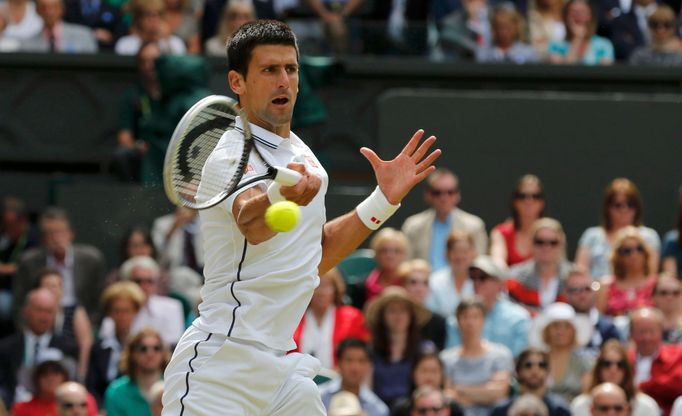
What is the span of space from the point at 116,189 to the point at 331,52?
2.24m

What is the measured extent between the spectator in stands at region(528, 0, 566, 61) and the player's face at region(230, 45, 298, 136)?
8.29 meters

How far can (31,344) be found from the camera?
1107 cm

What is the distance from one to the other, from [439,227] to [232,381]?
6.33 m

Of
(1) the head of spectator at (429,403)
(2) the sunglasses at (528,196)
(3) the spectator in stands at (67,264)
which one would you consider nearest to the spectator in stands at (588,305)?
(2) the sunglasses at (528,196)

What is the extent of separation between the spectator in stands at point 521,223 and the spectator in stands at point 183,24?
3.44m

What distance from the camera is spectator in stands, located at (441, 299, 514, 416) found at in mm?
10172

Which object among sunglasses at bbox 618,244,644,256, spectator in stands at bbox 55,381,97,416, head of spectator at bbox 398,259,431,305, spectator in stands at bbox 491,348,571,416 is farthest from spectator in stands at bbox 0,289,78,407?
sunglasses at bbox 618,244,644,256

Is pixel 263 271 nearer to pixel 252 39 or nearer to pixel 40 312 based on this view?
pixel 252 39

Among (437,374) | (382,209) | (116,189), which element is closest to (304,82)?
(116,189)

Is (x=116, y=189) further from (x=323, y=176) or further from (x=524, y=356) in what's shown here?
(x=323, y=176)

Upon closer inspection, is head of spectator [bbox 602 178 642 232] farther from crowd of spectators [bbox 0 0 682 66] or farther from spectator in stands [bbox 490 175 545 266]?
crowd of spectators [bbox 0 0 682 66]

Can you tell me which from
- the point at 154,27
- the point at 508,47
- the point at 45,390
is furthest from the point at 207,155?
the point at 508,47

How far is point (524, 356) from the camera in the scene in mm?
10023

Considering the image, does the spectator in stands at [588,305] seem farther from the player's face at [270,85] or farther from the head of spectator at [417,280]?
the player's face at [270,85]
